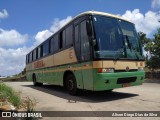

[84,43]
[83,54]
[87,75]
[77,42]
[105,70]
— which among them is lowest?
[87,75]

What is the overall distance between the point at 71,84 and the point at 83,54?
216 cm

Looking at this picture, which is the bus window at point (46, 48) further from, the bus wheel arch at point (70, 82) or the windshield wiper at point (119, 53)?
the windshield wiper at point (119, 53)

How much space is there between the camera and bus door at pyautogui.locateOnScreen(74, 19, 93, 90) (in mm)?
10492

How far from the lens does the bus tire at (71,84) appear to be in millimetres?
12367

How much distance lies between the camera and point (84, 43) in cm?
1101

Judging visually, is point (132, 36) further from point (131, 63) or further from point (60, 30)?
point (60, 30)

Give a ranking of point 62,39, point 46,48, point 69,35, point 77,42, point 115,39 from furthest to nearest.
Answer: point 46,48, point 62,39, point 69,35, point 77,42, point 115,39

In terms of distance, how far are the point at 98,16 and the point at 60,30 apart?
4318 mm

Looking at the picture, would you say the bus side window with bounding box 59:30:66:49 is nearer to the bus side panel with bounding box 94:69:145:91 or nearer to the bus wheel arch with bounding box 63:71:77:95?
the bus wheel arch with bounding box 63:71:77:95

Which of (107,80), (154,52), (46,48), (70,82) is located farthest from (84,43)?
(154,52)

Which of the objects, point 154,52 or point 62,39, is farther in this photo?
point 154,52

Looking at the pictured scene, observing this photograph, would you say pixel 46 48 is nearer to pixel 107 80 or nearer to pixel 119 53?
pixel 119 53

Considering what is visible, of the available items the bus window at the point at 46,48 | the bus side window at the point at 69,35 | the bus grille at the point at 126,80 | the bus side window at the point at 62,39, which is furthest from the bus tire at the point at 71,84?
the bus window at the point at 46,48

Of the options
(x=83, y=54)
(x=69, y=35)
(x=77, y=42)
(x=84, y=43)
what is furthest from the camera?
(x=69, y=35)
